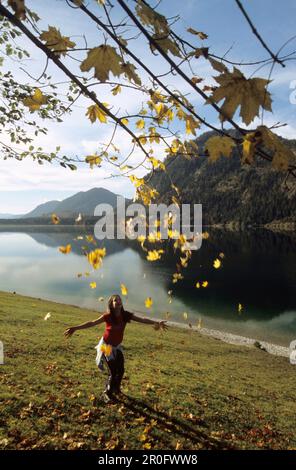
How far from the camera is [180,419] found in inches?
314

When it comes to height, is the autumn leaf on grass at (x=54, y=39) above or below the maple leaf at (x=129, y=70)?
above

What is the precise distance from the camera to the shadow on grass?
7121 millimetres

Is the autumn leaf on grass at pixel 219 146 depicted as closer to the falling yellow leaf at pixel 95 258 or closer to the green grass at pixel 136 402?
the falling yellow leaf at pixel 95 258

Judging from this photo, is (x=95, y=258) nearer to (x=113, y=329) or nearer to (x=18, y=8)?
(x=18, y=8)

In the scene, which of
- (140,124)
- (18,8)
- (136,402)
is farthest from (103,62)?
(136,402)

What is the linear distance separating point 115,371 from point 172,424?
168 cm

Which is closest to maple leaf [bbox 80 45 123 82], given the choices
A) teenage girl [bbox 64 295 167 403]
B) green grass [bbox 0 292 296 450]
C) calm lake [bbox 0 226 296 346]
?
teenage girl [bbox 64 295 167 403]

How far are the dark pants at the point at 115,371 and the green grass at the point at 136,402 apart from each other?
34cm

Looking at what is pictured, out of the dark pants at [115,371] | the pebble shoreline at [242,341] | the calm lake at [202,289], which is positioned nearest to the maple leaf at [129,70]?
the dark pants at [115,371]

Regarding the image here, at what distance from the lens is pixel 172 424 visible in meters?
7.68

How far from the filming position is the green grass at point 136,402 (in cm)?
690

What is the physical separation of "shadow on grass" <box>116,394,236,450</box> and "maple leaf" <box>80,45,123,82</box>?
7217 mm

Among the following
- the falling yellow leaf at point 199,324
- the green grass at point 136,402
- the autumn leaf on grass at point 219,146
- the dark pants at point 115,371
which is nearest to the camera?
the autumn leaf on grass at point 219,146

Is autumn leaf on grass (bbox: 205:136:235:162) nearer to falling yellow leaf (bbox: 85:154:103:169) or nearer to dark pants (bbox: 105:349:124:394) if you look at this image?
falling yellow leaf (bbox: 85:154:103:169)
